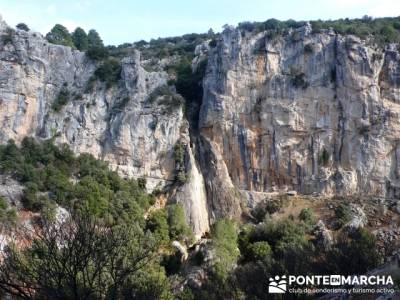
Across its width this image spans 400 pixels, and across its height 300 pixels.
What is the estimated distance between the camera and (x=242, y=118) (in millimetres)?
44156

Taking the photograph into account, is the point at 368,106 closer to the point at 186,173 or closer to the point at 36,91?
the point at 186,173

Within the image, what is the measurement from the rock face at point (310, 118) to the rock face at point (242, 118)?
0.08 m

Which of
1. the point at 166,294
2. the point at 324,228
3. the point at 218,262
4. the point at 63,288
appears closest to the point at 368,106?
the point at 324,228

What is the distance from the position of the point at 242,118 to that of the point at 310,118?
5.51 m

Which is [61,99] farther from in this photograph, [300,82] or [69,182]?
[300,82]

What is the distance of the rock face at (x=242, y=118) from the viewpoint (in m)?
42.5

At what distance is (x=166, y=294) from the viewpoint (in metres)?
25.3

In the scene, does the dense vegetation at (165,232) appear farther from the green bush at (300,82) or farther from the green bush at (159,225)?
the green bush at (300,82)

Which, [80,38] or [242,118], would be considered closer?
[242,118]

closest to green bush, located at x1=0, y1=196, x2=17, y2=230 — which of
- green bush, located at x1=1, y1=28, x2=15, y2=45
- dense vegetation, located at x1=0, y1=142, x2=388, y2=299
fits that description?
dense vegetation, located at x1=0, y1=142, x2=388, y2=299

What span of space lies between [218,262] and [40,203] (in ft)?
41.1

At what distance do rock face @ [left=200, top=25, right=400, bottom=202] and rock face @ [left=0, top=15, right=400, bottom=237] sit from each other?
81 mm

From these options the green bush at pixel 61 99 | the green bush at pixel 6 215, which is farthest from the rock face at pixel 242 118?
the green bush at pixel 6 215

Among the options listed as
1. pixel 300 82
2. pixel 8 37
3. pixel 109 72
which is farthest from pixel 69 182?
pixel 300 82
